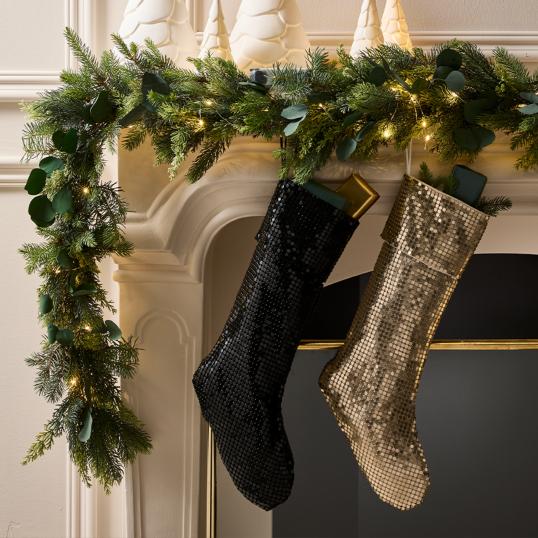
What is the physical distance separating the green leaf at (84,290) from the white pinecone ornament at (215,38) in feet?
1.36

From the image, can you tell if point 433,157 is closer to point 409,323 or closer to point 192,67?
point 409,323

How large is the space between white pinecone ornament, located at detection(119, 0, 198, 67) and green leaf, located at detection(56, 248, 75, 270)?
352 millimetres

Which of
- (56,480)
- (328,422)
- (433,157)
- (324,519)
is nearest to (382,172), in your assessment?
(433,157)

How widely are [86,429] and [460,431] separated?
686mm

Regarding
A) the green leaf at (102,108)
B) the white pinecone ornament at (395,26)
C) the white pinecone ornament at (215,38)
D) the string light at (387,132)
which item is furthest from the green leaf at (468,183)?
the green leaf at (102,108)

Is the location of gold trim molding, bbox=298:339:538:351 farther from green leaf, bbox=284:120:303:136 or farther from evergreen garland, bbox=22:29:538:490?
green leaf, bbox=284:120:303:136

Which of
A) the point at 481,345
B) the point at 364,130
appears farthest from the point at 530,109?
the point at 481,345

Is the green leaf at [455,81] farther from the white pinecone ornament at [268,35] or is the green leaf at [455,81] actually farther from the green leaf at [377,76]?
the white pinecone ornament at [268,35]

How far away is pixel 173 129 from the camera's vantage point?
46.5 inches

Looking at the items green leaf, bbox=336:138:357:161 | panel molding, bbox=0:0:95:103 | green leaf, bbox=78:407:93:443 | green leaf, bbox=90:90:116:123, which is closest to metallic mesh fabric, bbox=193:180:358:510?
green leaf, bbox=336:138:357:161

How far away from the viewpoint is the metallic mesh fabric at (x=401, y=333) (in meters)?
1.17

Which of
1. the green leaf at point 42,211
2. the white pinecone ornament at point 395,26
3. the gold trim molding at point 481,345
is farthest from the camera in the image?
the gold trim molding at point 481,345

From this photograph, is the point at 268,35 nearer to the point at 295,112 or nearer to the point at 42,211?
the point at 295,112

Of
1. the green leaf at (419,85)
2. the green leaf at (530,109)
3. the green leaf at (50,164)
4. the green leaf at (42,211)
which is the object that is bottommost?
the green leaf at (42,211)
